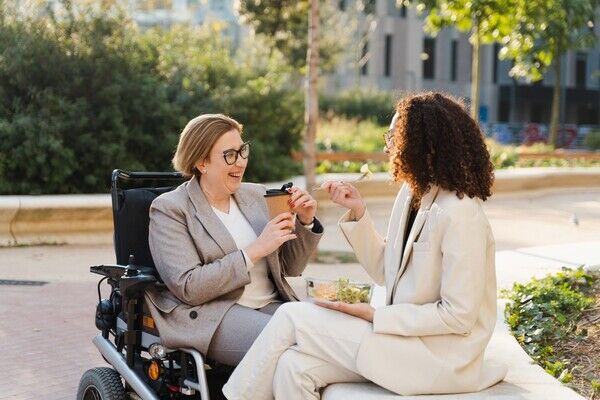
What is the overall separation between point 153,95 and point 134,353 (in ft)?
31.8

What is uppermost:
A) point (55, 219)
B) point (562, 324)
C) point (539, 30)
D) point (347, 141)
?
point (539, 30)

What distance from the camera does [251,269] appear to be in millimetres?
4922

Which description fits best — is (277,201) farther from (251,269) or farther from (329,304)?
(329,304)

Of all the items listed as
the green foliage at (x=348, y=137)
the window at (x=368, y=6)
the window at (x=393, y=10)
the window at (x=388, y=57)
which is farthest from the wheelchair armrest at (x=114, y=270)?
the window at (x=388, y=57)

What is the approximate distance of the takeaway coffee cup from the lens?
4570 millimetres

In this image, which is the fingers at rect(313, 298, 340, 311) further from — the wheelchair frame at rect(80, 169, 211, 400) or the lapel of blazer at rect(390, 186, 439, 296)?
the wheelchair frame at rect(80, 169, 211, 400)

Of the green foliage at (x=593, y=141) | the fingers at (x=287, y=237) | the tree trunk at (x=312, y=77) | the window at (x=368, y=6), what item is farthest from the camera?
the window at (x=368, y=6)

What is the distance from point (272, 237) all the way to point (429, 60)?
52.9 metres

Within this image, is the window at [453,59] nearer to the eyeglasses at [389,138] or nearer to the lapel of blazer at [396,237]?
the lapel of blazer at [396,237]

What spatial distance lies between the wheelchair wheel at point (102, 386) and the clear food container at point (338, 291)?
3.30 feet

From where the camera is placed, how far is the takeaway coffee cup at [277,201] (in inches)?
180

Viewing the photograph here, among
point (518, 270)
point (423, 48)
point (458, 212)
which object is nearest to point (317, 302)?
point (458, 212)

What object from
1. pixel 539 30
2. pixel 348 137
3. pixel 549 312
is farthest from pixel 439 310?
pixel 348 137

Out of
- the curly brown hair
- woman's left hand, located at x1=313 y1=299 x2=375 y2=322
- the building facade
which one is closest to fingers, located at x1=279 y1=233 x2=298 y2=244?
woman's left hand, located at x1=313 y1=299 x2=375 y2=322
